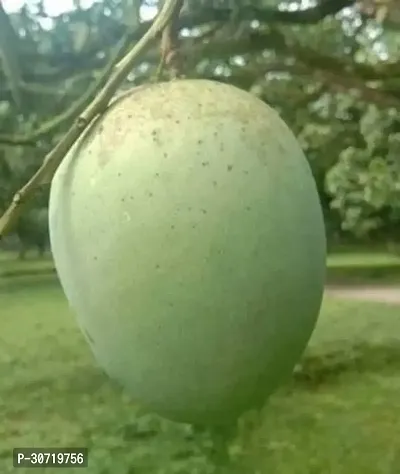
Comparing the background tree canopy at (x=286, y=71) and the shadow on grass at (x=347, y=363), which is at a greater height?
the background tree canopy at (x=286, y=71)

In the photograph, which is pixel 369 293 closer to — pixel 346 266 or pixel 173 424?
pixel 346 266

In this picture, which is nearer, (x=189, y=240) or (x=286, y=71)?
(x=189, y=240)

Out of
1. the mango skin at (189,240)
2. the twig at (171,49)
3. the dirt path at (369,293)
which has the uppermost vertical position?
the twig at (171,49)

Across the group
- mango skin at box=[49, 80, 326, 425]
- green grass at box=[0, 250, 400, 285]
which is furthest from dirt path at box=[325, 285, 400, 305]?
mango skin at box=[49, 80, 326, 425]

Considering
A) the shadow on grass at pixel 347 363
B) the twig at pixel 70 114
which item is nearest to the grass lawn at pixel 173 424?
the shadow on grass at pixel 347 363

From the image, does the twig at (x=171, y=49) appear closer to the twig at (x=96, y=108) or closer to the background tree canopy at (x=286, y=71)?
the twig at (x=96, y=108)

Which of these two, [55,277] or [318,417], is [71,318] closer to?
[55,277]

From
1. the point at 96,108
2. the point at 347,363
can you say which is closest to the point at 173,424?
the point at 347,363
